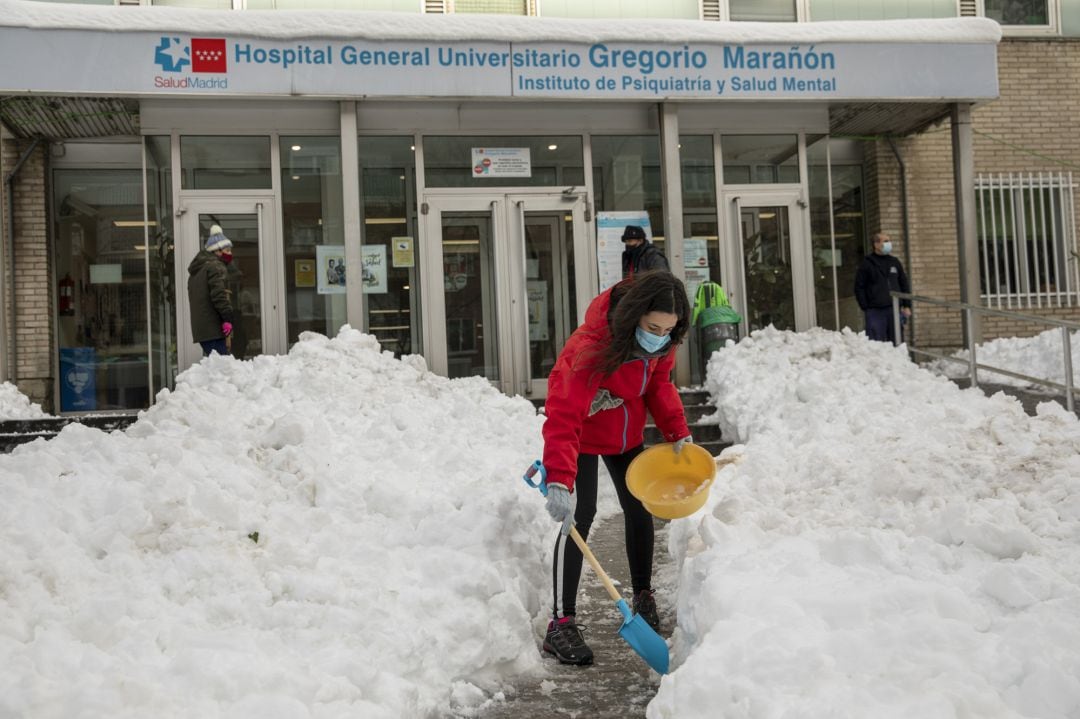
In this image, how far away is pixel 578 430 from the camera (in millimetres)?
4332

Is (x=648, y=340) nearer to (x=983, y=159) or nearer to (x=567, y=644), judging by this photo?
(x=567, y=644)

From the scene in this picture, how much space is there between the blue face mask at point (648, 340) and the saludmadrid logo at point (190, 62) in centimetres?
798

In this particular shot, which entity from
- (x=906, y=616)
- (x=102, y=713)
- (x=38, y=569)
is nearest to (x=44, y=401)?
(x=38, y=569)

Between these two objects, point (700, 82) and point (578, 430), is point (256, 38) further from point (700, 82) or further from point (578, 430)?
point (578, 430)

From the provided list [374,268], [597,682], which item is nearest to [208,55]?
[374,268]

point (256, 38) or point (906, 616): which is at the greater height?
point (256, 38)

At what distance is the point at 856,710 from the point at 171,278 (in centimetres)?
1067

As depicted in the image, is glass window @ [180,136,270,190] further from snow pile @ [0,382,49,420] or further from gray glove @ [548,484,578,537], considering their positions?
gray glove @ [548,484,578,537]

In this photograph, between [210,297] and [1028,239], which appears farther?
[1028,239]

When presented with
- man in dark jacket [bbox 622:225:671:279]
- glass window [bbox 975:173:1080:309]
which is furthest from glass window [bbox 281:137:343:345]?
glass window [bbox 975:173:1080:309]

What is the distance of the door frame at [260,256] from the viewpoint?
454 inches

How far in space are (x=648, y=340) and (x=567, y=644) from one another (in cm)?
142

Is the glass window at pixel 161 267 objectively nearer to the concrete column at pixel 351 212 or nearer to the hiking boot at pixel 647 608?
the concrete column at pixel 351 212

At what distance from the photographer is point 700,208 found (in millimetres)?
12703
